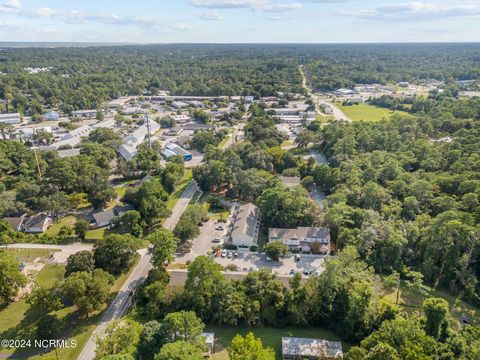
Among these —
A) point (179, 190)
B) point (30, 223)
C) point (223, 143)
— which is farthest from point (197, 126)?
point (30, 223)

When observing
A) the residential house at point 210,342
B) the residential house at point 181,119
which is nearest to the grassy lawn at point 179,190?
the residential house at point 210,342

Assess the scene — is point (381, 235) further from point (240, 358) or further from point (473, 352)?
point (240, 358)

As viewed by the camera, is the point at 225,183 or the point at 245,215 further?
the point at 225,183

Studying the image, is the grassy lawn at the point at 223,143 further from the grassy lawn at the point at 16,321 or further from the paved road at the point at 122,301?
the grassy lawn at the point at 16,321

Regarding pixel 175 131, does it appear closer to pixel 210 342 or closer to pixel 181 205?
pixel 181 205

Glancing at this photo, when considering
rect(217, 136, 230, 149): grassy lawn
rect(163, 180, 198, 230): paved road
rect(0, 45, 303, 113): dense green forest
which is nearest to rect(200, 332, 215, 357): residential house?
rect(163, 180, 198, 230): paved road

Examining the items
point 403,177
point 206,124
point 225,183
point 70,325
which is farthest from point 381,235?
point 206,124

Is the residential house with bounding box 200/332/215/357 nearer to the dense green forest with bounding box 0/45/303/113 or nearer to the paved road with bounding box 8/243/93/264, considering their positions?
the paved road with bounding box 8/243/93/264
